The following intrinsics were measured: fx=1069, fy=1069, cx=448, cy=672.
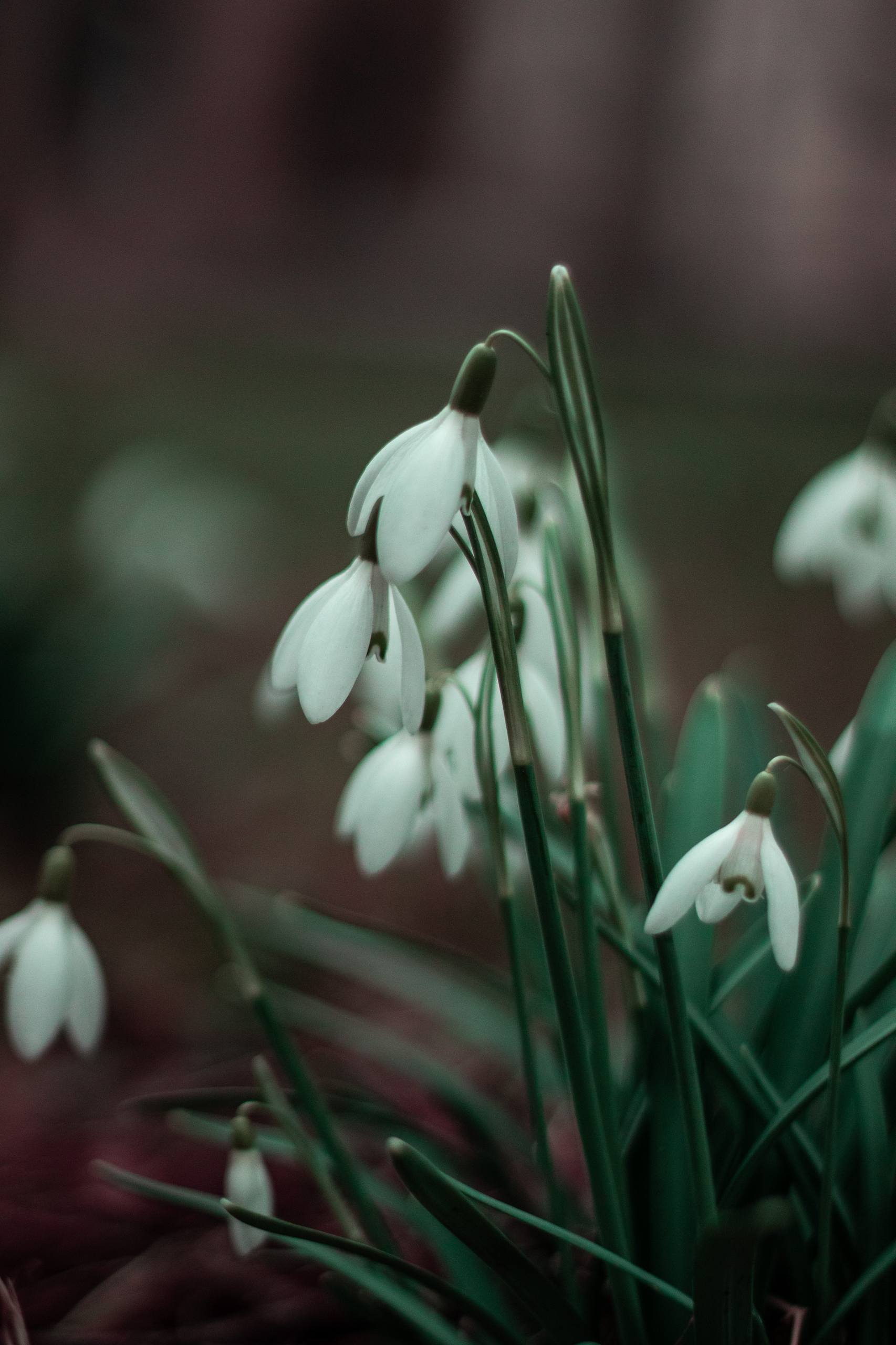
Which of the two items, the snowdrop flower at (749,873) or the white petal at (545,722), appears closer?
the snowdrop flower at (749,873)

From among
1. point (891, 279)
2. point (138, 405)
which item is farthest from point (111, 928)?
point (891, 279)

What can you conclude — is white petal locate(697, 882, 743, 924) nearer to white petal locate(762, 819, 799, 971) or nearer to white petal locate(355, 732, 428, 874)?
white petal locate(762, 819, 799, 971)

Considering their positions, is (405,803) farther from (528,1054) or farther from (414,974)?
(414,974)

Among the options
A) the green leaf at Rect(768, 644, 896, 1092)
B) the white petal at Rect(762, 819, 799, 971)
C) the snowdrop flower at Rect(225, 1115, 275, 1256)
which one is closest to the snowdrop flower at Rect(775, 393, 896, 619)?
the green leaf at Rect(768, 644, 896, 1092)

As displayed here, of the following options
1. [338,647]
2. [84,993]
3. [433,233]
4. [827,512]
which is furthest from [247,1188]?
[433,233]

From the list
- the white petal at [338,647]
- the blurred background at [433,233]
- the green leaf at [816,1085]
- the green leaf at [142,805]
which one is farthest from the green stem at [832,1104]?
the blurred background at [433,233]

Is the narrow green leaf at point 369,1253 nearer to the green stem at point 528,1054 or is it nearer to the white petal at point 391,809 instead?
the green stem at point 528,1054
